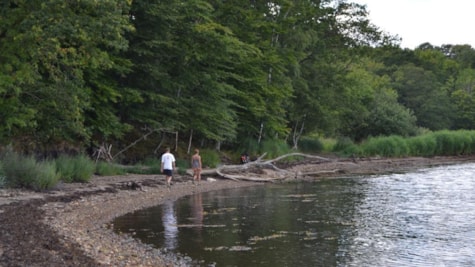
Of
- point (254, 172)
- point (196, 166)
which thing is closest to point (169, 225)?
point (196, 166)

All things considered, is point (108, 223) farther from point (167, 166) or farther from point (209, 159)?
point (209, 159)

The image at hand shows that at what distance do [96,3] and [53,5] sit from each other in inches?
59.2

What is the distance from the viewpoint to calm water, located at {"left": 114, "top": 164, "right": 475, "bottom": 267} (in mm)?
14219

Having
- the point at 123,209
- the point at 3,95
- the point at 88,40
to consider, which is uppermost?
the point at 88,40

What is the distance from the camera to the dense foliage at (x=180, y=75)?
22438 millimetres

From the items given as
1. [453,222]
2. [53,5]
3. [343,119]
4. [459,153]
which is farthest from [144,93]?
[459,153]

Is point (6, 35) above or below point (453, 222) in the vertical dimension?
above

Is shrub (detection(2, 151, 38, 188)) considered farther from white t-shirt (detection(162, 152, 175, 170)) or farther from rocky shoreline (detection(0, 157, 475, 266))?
white t-shirt (detection(162, 152, 175, 170))

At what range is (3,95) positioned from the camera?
919 inches

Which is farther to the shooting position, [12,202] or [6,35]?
[6,35]

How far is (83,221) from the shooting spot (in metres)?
17.5

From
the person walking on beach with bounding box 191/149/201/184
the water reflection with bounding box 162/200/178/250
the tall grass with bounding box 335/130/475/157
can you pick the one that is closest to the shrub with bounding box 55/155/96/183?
the water reflection with bounding box 162/200/178/250

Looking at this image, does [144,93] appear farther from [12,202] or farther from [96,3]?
[12,202]

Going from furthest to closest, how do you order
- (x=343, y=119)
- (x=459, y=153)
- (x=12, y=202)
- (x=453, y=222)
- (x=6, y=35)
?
(x=459, y=153) → (x=343, y=119) → (x=6, y=35) → (x=453, y=222) → (x=12, y=202)
